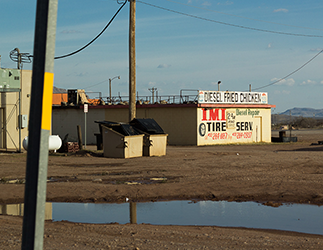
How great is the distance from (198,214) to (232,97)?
93.5ft

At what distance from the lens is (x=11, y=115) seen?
25.0 metres

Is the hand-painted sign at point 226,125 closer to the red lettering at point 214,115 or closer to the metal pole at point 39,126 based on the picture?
the red lettering at point 214,115

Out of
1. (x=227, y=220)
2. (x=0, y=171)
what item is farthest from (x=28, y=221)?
(x=0, y=171)

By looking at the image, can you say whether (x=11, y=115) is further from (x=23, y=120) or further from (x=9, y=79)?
(x=9, y=79)

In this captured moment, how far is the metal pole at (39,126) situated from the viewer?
2979 mm

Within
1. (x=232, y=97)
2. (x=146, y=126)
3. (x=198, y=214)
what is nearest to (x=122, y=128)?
(x=146, y=126)

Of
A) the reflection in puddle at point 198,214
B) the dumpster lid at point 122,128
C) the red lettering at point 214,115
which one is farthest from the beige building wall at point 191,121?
the reflection in puddle at point 198,214

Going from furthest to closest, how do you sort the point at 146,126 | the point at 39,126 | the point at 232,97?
1. the point at 232,97
2. the point at 146,126
3. the point at 39,126

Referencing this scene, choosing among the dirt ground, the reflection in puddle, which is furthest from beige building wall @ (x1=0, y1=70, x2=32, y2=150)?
the reflection in puddle

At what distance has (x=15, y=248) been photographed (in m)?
5.82

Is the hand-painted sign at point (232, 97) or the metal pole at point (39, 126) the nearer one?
the metal pole at point (39, 126)

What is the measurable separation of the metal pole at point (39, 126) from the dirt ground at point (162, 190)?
313cm

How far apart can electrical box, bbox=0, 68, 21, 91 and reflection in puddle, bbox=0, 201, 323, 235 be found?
15000mm

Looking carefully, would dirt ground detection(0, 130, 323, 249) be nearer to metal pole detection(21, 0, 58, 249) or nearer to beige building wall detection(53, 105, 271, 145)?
metal pole detection(21, 0, 58, 249)
